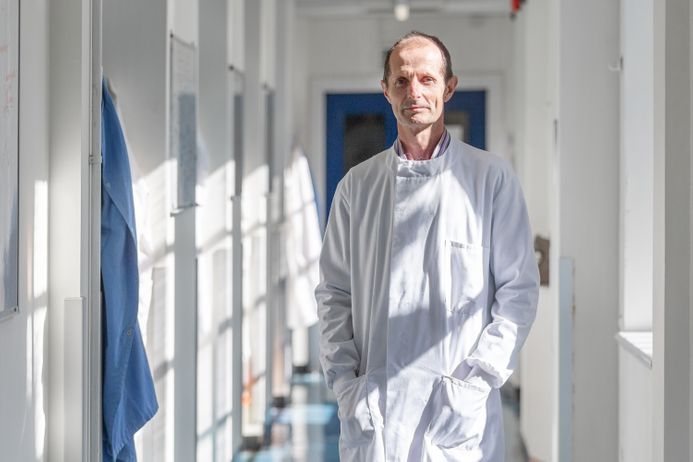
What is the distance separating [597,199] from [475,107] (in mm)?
4768

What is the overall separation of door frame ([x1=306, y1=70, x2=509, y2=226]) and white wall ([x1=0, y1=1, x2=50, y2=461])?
5.84 m

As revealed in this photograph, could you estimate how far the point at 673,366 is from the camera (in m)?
2.32

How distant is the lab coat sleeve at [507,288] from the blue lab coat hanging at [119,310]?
971 millimetres

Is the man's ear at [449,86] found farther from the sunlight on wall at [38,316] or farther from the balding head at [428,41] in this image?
the sunlight on wall at [38,316]

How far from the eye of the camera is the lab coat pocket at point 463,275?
225 centimetres

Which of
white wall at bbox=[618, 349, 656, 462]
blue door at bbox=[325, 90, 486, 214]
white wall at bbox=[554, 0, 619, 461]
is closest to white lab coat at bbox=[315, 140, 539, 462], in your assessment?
white wall at bbox=[618, 349, 656, 462]

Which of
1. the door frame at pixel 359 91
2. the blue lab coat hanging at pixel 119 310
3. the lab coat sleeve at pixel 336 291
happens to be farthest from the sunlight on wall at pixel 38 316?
the door frame at pixel 359 91

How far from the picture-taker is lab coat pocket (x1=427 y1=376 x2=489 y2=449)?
85.7 inches

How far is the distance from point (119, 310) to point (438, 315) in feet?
2.93

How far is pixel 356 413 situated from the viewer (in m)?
2.24

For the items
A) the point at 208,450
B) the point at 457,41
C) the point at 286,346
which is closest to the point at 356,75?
the point at 457,41

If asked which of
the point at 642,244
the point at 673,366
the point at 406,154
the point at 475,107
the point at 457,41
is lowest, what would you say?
the point at 673,366

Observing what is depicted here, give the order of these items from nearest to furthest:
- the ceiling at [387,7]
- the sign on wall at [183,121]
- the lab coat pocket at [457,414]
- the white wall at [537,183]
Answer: the lab coat pocket at [457,414], the sign on wall at [183,121], the white wall at [537,183], the ceiling at [387,7]

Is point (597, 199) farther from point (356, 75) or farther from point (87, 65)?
point (356, 75)
